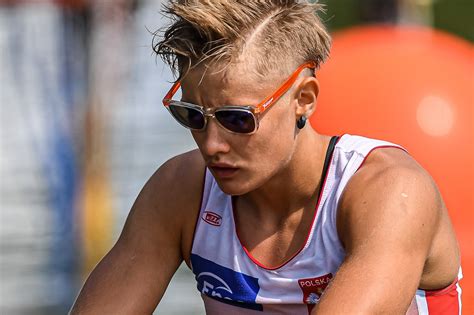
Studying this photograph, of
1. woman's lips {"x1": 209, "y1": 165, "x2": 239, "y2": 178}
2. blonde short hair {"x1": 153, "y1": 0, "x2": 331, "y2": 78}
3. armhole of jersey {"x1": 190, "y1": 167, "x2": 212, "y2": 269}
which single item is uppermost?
blonde short hair {"x1": 153, "y1": 0, "x2": 331, "y2": 78}

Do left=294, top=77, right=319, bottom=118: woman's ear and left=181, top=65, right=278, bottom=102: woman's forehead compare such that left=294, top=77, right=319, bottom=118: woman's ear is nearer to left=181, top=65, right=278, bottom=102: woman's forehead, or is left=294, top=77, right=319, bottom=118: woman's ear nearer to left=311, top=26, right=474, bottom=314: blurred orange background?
left=181, top=65, right=278, bottom=102: woman's forehead

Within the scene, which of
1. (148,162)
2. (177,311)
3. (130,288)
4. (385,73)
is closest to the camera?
(130,288)

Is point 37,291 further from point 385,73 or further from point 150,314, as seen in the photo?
point 150,314

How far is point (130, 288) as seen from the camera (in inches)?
135

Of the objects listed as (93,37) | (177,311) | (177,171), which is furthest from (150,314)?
(93,37)

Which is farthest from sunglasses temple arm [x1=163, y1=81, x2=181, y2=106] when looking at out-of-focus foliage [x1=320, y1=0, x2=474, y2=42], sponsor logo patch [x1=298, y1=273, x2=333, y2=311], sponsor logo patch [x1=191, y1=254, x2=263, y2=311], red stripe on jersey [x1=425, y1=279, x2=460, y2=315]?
out-of-focus foliage [x1=320, y1=0, x2=474, y2=42]

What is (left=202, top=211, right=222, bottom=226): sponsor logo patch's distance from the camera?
11.3 feet

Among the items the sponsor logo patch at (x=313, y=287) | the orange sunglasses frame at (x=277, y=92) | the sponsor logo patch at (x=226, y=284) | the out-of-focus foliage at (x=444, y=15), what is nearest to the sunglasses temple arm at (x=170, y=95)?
the orange sunglasses frame at (x=277, y=92)

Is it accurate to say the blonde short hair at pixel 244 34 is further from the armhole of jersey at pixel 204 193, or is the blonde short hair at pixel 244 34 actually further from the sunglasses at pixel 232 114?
the armhole of jersey at pixel 204 193

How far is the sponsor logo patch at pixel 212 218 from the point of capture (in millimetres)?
3453

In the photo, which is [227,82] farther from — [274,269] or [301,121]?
[274,269]

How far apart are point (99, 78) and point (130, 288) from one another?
376 centimetres

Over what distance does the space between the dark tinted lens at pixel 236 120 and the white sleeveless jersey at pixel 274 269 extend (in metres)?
0.32

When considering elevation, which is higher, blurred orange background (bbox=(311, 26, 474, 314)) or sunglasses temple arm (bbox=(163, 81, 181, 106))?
sunglasses temple arm (bbox=(163, 81, 181, 106))
